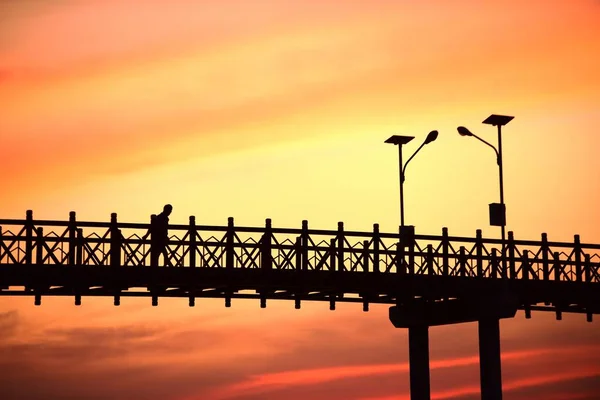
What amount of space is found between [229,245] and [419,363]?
1310cm

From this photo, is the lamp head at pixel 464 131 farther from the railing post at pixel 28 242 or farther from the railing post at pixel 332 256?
the railing post at pixel 28 242

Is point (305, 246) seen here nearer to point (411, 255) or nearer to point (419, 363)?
point (411, 255)

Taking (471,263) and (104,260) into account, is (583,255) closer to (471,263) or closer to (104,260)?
(471,263)

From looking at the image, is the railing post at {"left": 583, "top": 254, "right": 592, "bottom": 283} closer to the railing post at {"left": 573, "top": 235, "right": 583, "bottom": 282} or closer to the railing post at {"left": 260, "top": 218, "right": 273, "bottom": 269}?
the railing post at {"left": 573, "top": 235, "right": 583, "bottom": 282}

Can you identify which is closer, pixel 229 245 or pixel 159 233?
pixel 159 233

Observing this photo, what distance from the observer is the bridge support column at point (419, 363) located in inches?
2267

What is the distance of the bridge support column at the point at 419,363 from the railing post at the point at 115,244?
51.5 ft

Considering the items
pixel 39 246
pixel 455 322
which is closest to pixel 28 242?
pixel 39 246

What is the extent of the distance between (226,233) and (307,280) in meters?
3.58

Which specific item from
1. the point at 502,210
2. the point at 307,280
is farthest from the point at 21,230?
the point at 502,210

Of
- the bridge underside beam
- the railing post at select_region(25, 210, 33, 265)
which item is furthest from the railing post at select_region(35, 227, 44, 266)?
the bridge underside beam

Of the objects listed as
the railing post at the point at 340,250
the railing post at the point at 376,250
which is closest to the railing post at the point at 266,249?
the railing post at the point at 340,250

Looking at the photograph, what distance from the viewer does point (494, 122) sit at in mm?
53406

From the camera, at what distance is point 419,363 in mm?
57812
